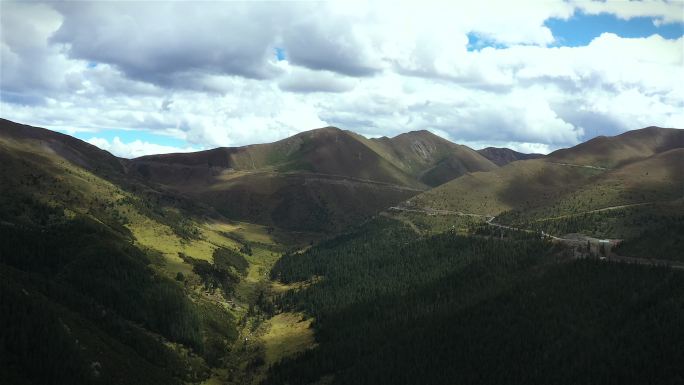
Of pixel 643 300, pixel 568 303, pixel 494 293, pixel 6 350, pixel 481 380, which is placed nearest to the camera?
pixel 6 350

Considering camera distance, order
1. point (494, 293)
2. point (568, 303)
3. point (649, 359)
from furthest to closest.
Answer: point (494, 293), point (568, 303), point (649, 359)

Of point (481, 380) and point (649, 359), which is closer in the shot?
point (649, 359)

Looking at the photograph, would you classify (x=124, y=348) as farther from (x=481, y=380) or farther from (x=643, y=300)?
(x=643, y=300)

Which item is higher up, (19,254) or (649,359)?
(19,254)

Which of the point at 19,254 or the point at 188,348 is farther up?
the point at 19,254

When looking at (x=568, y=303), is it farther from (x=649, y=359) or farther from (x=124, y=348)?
(x=124, y=348)

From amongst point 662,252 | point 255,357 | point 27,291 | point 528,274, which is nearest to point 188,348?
point 255,357


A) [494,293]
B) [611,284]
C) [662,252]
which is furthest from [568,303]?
[662,252]

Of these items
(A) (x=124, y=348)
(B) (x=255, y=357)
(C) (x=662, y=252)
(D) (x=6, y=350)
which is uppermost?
(C) (x=662, y=252)

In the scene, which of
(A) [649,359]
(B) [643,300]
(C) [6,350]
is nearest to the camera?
(C) [6,350]
